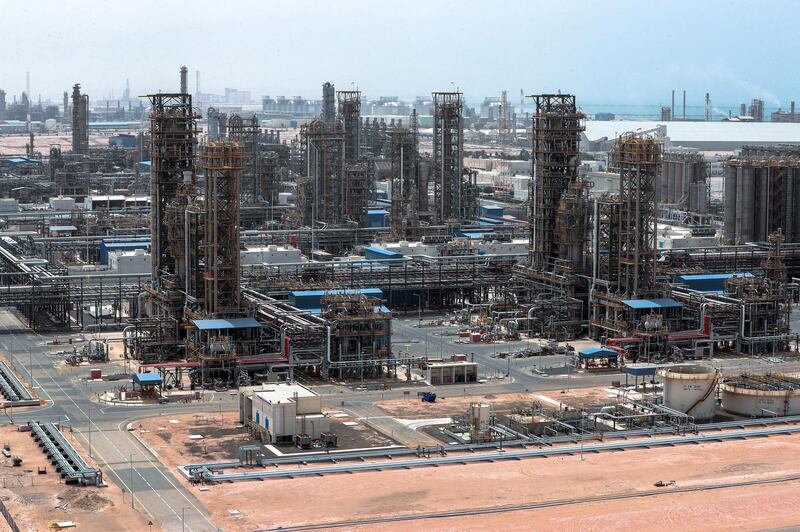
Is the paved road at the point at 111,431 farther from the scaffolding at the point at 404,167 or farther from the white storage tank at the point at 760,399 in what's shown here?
the scaffolding at the point at 404,167

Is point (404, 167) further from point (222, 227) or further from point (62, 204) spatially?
point (222, 227)

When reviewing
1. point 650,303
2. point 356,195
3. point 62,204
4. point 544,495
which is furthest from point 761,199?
point 62,204

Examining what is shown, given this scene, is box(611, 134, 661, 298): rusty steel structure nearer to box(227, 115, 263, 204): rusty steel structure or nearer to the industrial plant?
the industrial plant

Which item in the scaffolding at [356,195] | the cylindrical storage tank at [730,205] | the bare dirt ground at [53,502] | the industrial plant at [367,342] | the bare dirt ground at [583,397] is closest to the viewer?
the bare dirt ground at [53,502]

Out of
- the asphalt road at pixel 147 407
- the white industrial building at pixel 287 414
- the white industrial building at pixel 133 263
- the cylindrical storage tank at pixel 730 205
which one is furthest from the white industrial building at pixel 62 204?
the white industrial building at pixel 287 414

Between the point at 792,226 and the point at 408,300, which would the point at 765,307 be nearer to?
the point at 408,300

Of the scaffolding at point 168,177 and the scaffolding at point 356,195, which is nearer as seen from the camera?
the scaffolding at point 168,177

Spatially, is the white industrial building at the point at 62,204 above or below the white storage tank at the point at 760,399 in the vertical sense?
above

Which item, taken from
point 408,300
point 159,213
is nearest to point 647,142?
point 408,300
